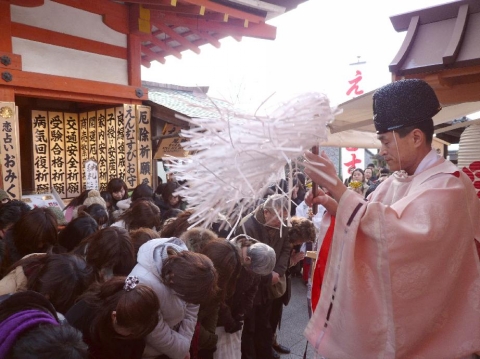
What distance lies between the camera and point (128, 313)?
6.21 feet

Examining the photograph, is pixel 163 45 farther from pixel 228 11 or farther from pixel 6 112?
pixel 6 112

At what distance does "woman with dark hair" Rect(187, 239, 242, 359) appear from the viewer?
8.95 feet

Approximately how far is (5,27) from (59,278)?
16.7ft

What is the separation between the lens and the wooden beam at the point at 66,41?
5.98 m

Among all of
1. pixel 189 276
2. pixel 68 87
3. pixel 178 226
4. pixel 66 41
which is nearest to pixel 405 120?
pixel 189 276

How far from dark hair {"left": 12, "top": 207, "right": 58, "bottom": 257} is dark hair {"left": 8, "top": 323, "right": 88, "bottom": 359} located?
1.93 m

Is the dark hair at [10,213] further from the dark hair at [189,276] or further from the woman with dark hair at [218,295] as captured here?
the dark hair at [189,276]

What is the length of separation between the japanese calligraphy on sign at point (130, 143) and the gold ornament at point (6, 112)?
207cm

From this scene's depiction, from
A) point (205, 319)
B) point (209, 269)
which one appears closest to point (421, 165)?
point (209, 269)

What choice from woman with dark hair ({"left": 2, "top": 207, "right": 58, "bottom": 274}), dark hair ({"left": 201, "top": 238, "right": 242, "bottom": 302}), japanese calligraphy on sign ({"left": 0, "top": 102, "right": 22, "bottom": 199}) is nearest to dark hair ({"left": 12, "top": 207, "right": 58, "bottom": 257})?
woman with dark hair ({"left": 2, "top": 207, "right": 58, "bottom": 274})

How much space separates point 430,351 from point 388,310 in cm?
30

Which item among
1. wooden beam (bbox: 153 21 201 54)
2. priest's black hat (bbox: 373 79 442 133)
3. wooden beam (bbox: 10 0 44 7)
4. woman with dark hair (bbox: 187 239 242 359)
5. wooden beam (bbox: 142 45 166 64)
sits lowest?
woman with dark hair (bbox: 187 239 242 359)

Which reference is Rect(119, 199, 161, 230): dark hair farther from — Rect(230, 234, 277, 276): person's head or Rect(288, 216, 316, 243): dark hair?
Rect(288, 216, 316, 243): dark hair

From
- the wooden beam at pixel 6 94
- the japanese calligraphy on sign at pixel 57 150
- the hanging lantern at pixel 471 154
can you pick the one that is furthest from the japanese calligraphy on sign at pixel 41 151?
the hanging lantern at pixel 471 154
